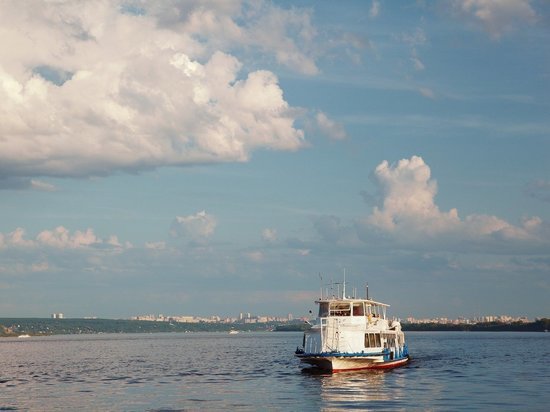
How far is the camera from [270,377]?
10556cm

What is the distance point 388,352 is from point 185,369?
32.0 meters

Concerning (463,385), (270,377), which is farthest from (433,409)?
(270,377)

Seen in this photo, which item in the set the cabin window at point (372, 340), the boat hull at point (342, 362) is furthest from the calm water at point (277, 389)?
the cabin window at point (372, 340)

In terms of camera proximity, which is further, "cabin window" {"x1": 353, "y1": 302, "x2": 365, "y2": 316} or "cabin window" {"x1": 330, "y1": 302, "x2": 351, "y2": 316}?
"cabin window" {"x1": 353, "y1": 302, "x2": 365, "y2": 316}

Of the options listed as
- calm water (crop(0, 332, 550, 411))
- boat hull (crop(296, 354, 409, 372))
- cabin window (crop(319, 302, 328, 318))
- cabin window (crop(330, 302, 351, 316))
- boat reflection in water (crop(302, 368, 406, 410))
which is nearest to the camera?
calm water (crop(0, 332, 550, 411))

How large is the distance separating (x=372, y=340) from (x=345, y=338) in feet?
21.4

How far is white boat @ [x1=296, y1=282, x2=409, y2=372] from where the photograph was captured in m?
103

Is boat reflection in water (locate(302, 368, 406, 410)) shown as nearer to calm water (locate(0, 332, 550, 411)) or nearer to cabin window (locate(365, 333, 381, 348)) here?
calm water (locate(0, 332, 550, 411))

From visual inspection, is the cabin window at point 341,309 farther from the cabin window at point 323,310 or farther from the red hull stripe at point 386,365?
the red hull stripe at point 386,365

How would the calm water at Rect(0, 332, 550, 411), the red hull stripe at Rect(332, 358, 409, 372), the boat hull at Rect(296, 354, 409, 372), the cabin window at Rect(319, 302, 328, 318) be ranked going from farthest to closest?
the cabin window at Rect(319, 302, 328, 318) → the red hull stripe at Rect(332, 358, 409, 372) → the boat hull at Rect(296, 354, 409, 372) → the calm water at Rect(0, 332, 550, 411)

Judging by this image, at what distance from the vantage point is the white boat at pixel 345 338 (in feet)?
339

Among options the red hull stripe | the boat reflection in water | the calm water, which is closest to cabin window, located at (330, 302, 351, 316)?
the red hull stripe

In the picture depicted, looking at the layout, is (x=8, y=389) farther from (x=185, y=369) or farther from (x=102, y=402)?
(x=185, y=369)

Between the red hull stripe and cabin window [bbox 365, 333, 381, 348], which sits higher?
cabin window [bbox 365, 333, 381, 348]
